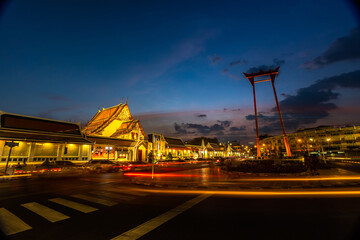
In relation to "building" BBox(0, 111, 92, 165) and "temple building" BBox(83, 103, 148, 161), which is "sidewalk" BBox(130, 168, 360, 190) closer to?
"building" BBox(0, 111, 92, 165)

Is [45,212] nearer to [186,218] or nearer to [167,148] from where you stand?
[186,218]

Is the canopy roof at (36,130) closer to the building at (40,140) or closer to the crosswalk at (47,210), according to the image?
the building at (40,140)

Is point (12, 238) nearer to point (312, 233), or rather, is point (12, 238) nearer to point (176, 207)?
point (176, 207)

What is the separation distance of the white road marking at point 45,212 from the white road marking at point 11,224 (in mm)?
628

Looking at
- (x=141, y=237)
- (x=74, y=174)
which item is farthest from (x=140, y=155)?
(x=141, y=237)

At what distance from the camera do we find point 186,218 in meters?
5.48

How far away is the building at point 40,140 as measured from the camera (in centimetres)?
2317

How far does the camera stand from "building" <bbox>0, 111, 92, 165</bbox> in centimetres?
2317

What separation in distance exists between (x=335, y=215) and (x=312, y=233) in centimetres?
210

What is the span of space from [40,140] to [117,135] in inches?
779

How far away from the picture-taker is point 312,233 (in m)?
4.18

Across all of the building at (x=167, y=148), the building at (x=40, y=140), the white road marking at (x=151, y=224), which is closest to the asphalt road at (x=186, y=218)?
the white road marking at (x=151, y=224)

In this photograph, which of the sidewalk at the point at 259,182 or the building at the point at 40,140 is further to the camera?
the building at the point at 40,140

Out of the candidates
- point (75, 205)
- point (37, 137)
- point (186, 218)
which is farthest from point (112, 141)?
point (186, 218)
